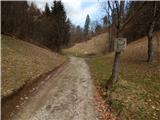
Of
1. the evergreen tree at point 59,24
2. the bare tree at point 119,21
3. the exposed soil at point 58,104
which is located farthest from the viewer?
the evergreen tree at point 59,24

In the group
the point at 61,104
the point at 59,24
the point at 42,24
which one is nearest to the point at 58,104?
the point at 61,104

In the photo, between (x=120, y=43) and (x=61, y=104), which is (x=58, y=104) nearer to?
(x=61, y=104)

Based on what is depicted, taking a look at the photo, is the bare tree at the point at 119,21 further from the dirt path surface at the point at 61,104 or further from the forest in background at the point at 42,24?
the forest in background at the point at 42,24

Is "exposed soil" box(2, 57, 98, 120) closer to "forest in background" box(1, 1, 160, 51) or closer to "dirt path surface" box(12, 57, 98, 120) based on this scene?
"dirt path surface" box(12, 57, 98, 120)

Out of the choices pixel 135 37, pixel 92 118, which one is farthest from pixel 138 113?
pixel 135 37

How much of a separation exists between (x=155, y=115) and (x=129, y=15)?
5.83 metres

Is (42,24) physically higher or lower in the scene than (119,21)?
higher

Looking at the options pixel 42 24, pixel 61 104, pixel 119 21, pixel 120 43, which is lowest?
pixel 61 104

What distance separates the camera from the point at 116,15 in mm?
12508

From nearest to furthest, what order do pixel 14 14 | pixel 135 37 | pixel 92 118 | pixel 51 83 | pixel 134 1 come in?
pixel 92 118 → pixel 134 1 → pixel 51 83 → pixel 14 14 → pixel 135 37

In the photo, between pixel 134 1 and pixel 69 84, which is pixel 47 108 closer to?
pixel 69 84

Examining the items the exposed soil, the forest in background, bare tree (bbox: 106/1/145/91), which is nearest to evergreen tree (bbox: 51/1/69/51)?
the forest in background

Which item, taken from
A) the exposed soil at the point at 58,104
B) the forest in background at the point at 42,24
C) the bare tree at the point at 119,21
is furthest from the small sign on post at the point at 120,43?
the forest in background at the point at 42,24

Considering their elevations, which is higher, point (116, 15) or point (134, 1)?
point (134, 1)
